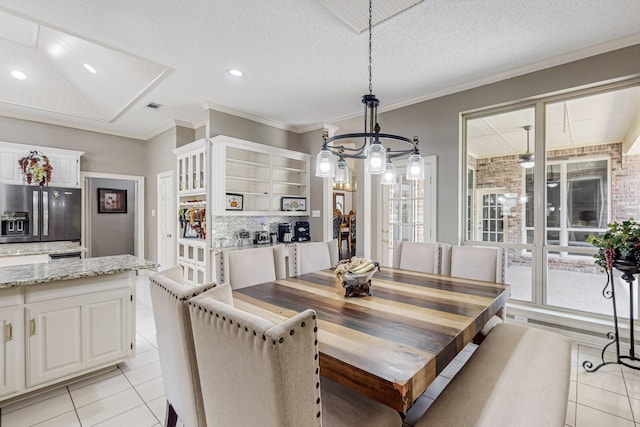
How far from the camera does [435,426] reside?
3.82ft

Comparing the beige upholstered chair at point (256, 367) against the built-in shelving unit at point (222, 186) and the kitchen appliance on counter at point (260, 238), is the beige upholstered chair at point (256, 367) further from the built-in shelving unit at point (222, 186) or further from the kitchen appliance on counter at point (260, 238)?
the kitchen appliance on counter at point (260, 238)

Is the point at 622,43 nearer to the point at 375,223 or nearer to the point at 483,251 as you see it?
the point at 483,251

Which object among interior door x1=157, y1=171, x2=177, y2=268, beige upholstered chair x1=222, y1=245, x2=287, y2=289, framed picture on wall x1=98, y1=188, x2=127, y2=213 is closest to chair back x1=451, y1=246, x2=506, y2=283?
beige upholstered chair x1=222, y1=245, x2=287, y2=289

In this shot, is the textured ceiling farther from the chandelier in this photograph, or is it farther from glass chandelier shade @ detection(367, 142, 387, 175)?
glass chandelier shade @ detection(367, 142, 387, 175)

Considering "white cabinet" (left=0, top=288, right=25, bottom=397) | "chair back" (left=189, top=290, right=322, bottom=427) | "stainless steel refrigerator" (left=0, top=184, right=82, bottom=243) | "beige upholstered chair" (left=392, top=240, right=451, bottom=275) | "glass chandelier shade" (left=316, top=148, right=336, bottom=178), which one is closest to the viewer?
"chair back" (left=189, top=290, right=322, bottom=427)

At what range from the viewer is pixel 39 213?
4.59 metres

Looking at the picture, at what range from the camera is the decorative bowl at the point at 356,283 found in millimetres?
1941

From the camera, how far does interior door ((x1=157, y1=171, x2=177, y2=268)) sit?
5.35 meters

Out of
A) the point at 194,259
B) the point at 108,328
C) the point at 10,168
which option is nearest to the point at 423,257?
the point at 108,328

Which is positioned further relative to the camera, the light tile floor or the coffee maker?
the coffee maker

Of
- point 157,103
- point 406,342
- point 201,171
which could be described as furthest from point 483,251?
point 157,103

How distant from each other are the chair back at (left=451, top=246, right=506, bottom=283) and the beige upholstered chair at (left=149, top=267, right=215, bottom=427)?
7.06ft

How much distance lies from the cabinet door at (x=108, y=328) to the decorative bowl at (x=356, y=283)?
5.71 ft

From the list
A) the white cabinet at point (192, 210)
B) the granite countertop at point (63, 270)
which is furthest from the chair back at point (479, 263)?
the white cabinet at point (192, 210)
